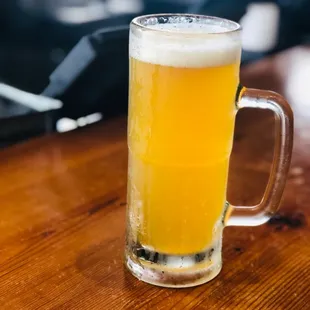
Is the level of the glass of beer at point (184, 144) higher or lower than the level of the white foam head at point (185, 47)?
lower

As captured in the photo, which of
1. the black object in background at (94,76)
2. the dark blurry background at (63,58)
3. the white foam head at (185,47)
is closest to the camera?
the white foam head at (185,47)

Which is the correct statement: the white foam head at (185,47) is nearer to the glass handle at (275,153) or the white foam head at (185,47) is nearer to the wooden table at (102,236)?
the glass handle at (275,153)

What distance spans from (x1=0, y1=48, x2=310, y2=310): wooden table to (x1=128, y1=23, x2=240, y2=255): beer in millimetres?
62

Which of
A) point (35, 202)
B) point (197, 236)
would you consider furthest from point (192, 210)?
point (35, 202)

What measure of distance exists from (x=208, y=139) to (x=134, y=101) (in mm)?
93

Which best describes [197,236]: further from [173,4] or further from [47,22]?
[173,4]

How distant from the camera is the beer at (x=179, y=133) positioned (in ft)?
1.97

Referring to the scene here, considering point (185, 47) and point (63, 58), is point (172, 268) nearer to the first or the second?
point (185, 47)

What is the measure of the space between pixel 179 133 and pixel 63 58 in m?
0.69

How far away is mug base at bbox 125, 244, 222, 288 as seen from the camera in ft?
2.16

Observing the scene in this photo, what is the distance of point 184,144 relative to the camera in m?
0.62

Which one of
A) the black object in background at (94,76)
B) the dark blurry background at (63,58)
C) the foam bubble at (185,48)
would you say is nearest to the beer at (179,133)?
the foam bubble at (185,48)

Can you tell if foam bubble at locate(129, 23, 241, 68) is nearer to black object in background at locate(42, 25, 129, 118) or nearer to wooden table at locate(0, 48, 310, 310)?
wooden table at locate(0, 48, 310, 310)

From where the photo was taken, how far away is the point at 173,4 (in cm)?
155
